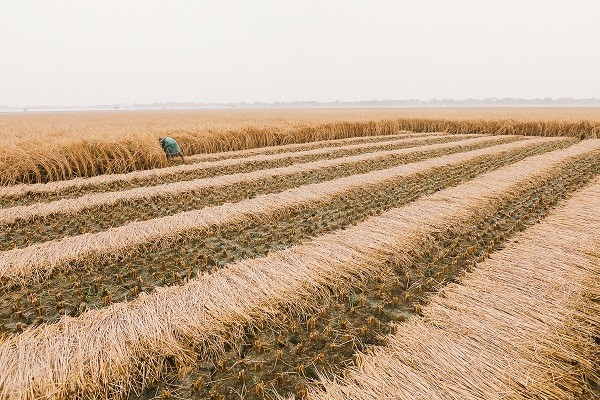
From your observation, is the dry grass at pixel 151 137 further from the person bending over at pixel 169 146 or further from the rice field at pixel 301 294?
the rice field at pixel 301 294

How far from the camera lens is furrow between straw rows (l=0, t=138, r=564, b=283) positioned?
5.12 m

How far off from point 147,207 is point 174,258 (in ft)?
10.1

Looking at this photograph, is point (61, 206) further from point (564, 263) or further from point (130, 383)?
point (564, 263)

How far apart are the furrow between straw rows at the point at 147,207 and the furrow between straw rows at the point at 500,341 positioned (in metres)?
5.52

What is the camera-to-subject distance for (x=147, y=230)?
6375mm

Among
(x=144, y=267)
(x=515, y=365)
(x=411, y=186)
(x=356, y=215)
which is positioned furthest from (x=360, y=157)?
(x=515, y=365)

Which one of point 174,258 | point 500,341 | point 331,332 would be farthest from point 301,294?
point 174,258

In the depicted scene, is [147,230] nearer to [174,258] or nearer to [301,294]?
[174,258]

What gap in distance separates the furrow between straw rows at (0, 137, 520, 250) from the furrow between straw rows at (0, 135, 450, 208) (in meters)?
1.26

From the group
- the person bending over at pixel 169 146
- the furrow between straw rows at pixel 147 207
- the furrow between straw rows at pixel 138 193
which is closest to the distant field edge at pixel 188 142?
Answer: the person bending over at pixel 169 146

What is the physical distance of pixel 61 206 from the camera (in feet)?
26.1

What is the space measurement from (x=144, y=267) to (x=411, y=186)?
6928mm

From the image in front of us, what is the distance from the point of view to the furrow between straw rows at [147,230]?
5.12 m

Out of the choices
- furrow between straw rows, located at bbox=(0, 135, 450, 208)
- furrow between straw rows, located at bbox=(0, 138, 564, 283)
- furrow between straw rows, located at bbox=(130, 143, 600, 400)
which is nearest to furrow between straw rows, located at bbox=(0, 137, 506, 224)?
furrow between straw rows, located at bbox=(0, 135, 450, 208)
